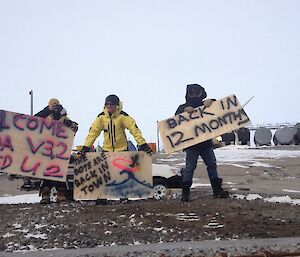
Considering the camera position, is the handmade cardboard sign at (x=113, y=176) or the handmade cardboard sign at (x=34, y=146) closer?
the handmade cardboard sign at (x=113, y=176)

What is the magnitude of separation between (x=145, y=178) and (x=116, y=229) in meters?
2.51

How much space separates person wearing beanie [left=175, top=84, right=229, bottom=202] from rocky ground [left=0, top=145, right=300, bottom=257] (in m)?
0.74

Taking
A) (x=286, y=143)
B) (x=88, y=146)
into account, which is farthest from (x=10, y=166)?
(x=286, y=143)

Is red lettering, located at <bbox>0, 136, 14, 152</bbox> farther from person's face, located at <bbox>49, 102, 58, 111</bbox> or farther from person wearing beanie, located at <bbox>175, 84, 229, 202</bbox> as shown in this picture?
person wearing beanie, located at <bbox>175, 84, 229, 202</bbox>

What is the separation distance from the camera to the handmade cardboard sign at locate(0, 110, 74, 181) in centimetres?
722

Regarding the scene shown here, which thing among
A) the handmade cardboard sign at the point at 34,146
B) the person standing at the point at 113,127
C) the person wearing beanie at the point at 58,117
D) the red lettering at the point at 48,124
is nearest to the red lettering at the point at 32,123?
the handmade cardboard sign at the point at 34,146

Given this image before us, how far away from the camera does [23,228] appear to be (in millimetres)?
4766

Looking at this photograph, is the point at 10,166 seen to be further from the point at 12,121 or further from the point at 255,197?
the point at 255,197

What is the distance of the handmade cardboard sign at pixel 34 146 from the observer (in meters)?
7.22

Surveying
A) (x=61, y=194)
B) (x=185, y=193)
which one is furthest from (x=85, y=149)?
(x=185, y=193)

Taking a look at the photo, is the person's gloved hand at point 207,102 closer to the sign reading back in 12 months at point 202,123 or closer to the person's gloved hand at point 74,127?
the sign reading back in 12 months at point 202,123

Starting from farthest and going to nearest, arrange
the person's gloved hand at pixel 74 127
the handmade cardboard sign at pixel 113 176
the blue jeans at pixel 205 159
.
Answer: the person's gloved hand at pixel 74 127, the blue jeans at pixel 205 159, the handmade cardboard sign at pixel 113 176

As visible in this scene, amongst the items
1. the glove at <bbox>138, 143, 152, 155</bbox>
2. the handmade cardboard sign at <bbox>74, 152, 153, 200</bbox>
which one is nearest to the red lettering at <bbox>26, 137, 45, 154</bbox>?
the handmade cardboard sign at <bbox>74, 152, 153, 200</bbox>

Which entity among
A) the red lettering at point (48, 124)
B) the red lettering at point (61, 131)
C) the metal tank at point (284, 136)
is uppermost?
the metal tank at point (284, 136)
